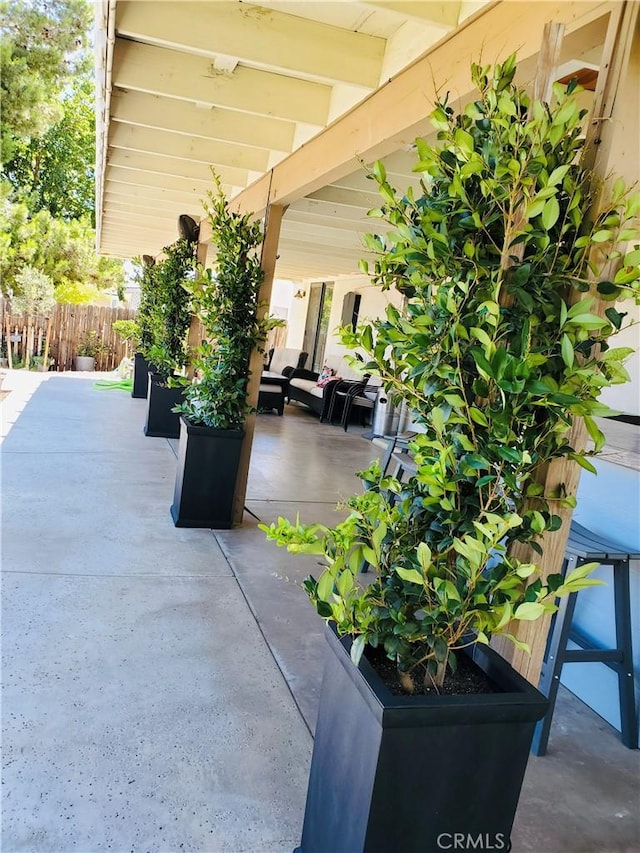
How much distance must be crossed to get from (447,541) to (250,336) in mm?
2935

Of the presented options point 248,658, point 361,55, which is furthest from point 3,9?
point 248,658

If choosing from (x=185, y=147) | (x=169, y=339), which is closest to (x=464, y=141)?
(x=185, y=147)

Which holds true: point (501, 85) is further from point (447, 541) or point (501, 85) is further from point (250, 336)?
point (250, 336)

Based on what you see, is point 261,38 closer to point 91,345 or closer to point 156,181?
point 156,181

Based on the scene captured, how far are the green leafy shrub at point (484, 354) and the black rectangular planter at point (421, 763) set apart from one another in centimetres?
11

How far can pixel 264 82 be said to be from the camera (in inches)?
122

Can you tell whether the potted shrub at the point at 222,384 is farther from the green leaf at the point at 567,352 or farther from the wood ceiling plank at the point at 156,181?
the green leaf at the point at 567,352

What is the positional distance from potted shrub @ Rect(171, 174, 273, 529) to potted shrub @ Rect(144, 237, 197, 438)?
2.04 m

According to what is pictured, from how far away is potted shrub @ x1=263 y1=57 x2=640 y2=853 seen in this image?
1.20 m

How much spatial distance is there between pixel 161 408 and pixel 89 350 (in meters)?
7.18

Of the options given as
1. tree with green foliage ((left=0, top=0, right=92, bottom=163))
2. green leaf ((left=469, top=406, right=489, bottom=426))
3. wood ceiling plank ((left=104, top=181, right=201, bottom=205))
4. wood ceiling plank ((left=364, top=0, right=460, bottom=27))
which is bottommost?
green leaf ((left=469, top=406, right=489, bottom=426))

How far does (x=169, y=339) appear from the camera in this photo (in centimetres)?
660

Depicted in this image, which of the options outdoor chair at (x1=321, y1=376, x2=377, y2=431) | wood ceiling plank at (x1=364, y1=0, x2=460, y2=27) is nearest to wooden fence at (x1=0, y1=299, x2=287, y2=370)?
outdoor chair at (x1=321, y1=376, x2=377, y2=431)

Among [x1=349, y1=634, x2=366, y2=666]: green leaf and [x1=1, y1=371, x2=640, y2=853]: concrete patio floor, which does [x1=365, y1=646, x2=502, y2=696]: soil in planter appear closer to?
[x1=349, y1=634, x2=366, y2=666]: green leaf
